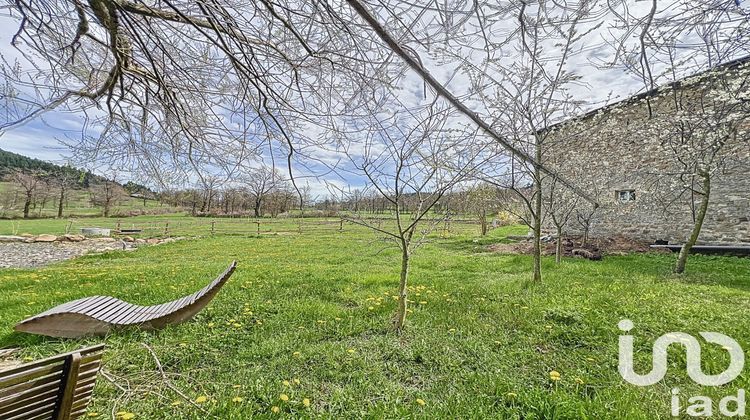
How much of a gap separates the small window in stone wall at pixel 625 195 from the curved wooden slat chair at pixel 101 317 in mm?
14284

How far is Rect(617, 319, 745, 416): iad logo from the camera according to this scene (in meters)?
2.16

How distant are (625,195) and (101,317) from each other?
15.6 meters

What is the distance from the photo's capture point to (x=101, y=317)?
3174 millimetres

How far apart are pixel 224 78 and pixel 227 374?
225 cm

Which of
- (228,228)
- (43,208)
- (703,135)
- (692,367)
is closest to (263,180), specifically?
(692,367)

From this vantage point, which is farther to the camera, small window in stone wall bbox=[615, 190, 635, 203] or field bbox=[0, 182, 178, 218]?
field bbox=[0, 182, 178, 218]

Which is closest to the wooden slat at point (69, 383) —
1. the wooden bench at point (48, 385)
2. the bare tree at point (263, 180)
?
the wooden bench at point (48, 385)

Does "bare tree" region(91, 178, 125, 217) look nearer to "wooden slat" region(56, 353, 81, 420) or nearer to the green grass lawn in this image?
the green grass lawn

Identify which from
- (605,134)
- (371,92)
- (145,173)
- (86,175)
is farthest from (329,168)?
(605,134)

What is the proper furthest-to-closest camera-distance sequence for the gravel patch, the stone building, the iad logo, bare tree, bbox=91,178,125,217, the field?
1. the field
2. the gravel patch
3. the stone building
4. bare tree, bbox=91,178,125,217
5. the iad logo

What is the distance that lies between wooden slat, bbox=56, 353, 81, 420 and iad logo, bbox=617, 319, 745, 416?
3.36 meters

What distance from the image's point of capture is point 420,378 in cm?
260

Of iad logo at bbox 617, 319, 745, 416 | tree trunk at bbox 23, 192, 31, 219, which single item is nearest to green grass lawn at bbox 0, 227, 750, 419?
iad logo at bbox 617, 319, 745, 416

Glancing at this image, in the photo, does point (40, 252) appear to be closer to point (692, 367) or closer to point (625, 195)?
point (692, 367)
